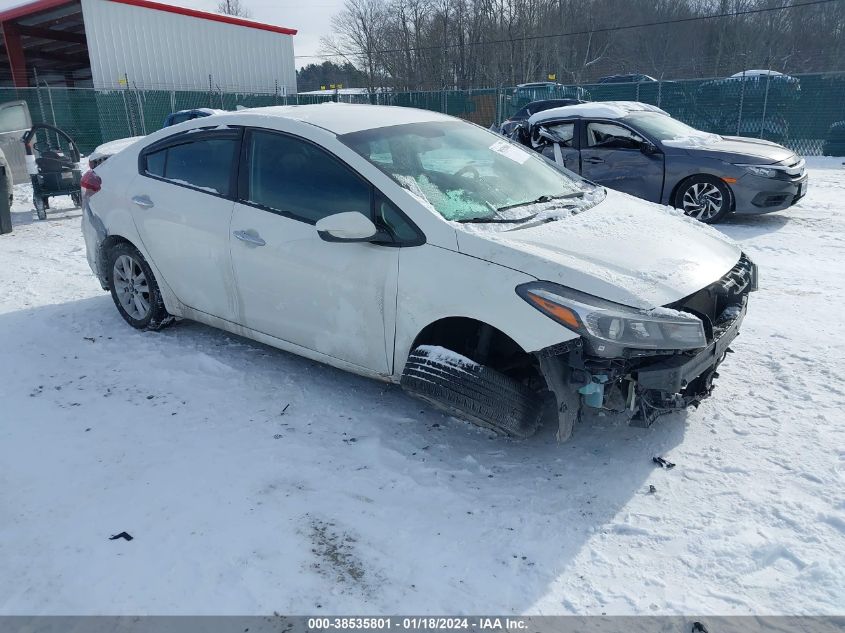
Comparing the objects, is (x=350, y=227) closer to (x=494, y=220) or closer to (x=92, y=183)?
(x=494, y=220)

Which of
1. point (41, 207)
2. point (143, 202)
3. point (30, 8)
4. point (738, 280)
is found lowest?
point (41, 207)

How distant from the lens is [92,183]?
16.3ft

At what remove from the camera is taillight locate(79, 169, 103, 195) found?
493 cm

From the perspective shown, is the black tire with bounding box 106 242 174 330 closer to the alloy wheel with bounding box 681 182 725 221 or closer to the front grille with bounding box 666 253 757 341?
the front grille with bounding box 666 253 757 341

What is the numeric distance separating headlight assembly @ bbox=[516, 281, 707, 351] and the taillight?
12.2 ft

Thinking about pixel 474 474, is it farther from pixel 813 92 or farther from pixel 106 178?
pixel 813 92

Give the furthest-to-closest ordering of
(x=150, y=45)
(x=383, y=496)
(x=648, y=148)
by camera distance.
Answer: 1. (x=150, y=45)
2. (x=648, y=148)
3. (x=383, y=496)

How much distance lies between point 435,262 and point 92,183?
3.31 metres

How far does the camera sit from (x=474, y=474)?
312 centimetres

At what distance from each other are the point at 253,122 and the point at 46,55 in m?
35.4

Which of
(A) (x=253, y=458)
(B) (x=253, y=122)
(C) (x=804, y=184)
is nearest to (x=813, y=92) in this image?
(C) (x=804, y=184)

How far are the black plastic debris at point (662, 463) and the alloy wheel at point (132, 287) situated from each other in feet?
12.1

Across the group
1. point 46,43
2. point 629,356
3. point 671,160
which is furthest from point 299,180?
point 46,43

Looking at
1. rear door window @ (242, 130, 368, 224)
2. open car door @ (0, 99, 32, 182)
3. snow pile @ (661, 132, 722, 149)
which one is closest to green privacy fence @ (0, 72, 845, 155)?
open car door @ (0, 99, 32, 182)
